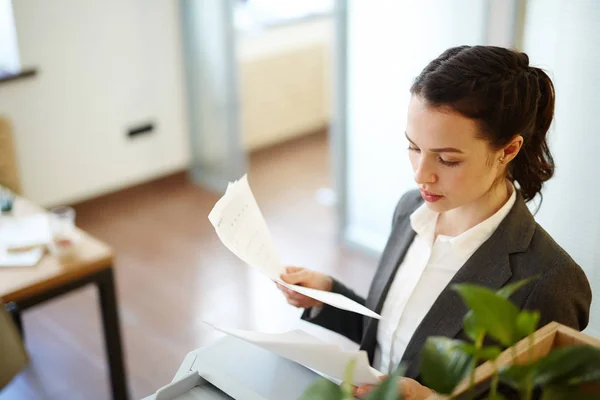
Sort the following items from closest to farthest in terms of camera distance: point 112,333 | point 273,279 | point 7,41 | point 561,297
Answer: point 561,297, point 273,279, point 112,333, point 7,41

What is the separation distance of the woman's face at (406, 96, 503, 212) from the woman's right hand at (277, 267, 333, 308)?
0.30 m

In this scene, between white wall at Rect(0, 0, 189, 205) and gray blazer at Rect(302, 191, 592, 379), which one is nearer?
gray blazer at Rect(302, 191, 592, 379)

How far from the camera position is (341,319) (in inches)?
61.1

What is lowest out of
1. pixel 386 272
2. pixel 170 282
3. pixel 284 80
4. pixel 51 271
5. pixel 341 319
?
pixel 170 282

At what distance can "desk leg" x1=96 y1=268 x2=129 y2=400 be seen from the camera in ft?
7.16

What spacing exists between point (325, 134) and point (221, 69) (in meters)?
1.28

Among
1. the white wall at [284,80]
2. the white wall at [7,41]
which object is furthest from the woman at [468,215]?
the white wall at [284,80]

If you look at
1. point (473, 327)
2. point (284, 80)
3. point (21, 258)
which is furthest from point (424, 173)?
point (284, 80)

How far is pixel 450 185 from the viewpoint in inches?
48.9

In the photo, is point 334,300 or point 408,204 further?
point 408,204

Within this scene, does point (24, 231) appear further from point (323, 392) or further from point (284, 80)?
point (284, 80)

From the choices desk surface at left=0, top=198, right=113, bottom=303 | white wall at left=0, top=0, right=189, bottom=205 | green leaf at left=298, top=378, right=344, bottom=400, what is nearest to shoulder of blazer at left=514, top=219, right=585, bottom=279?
green leaf at left=298, top=378, right=344, bottom=400

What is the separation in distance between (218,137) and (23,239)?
2083mm

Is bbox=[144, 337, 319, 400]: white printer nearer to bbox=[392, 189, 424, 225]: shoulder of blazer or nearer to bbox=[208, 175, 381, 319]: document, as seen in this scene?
bbox=[208, 175, 381, 319]: document
